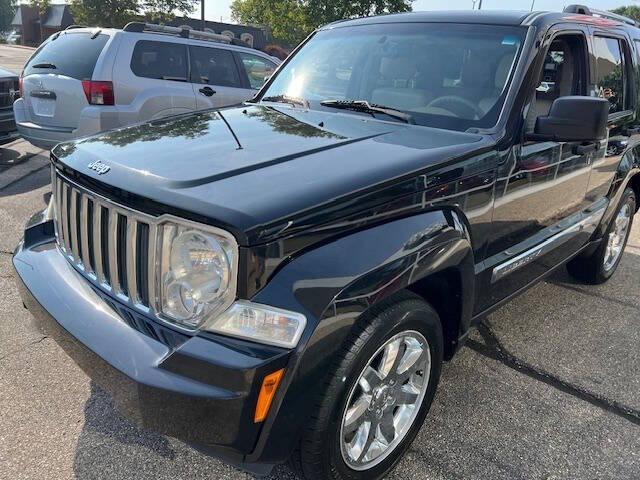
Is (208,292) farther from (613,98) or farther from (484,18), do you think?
(613,98)

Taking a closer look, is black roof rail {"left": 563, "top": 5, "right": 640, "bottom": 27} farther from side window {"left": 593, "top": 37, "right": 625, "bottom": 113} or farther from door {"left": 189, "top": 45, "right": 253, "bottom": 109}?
door {"left": 189, "top": 45, "right": 253, "bottom": 109}

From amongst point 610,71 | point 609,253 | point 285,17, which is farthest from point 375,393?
point 285,17

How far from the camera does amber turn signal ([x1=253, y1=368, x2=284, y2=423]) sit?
5.48ft

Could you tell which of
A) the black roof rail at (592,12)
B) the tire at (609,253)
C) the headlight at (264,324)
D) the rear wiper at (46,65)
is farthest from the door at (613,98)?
the rear wiper at (46,65)

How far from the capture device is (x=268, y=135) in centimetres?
253

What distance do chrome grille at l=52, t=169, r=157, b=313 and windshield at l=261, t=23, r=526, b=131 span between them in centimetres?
150

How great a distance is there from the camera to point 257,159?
2145 mm

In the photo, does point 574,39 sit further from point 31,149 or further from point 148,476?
point 31,149

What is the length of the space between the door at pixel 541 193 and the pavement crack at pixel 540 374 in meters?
0.49

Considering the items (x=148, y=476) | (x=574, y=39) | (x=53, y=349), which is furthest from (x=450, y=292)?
(x=53, y=349)

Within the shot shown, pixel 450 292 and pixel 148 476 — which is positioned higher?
pixel 450 292

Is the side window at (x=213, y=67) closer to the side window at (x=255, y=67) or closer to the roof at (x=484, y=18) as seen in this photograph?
the side window at (x=255, y=67)

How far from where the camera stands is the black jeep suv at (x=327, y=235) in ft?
5.64

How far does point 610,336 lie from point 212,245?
3.12m
